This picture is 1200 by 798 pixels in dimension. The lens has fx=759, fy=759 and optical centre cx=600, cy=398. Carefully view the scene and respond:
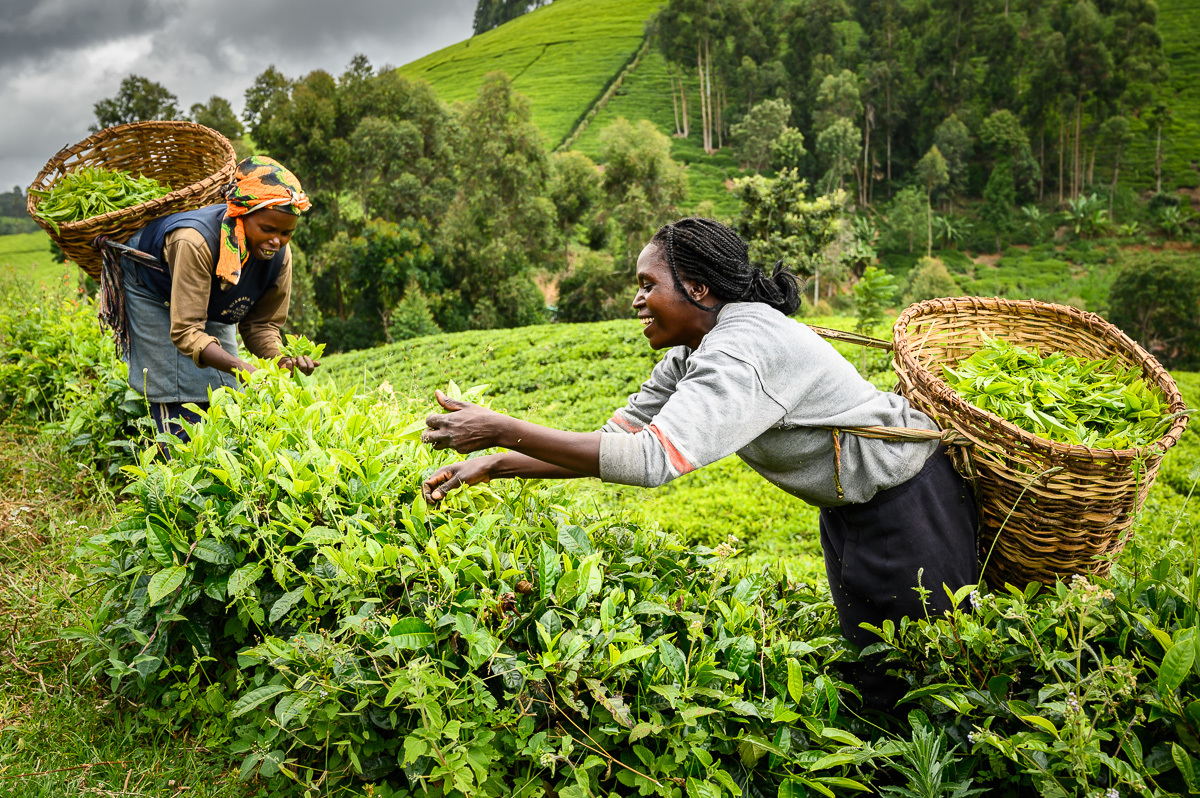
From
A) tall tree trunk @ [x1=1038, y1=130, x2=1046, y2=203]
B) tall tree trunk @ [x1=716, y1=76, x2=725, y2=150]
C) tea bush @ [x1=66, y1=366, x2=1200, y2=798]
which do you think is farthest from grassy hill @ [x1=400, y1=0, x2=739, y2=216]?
tea bush @ [x1=66, y1=366, x2=1200, y2=798]

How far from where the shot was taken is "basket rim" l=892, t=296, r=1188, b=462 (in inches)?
77.0

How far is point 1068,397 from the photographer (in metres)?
2.39

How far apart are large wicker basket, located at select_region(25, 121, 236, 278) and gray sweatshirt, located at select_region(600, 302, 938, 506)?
246cm

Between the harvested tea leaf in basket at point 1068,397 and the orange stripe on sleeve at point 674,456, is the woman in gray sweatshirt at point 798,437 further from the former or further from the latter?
the harvested tea leaf in basket at point 1068,397

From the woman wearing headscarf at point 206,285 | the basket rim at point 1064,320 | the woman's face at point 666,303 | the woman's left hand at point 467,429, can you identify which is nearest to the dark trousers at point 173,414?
the woman wearing headscarf at point 206,285

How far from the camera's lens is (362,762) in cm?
188

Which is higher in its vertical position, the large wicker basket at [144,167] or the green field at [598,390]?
the large wicker basket at [144,167]

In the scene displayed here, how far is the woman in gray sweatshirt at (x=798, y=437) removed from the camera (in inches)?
77.6

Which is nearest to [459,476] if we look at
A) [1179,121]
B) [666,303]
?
[666,303]

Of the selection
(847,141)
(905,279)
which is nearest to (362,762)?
(905,279)

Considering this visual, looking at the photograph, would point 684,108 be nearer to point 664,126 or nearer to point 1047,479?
point 664,126

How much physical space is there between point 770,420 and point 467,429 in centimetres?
79

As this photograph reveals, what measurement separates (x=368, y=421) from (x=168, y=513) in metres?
0.73

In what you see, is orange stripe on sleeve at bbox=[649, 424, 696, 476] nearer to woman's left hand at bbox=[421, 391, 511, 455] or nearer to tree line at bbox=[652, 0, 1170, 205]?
woman's left hand at bbox=[421, 391, 511, 455]
